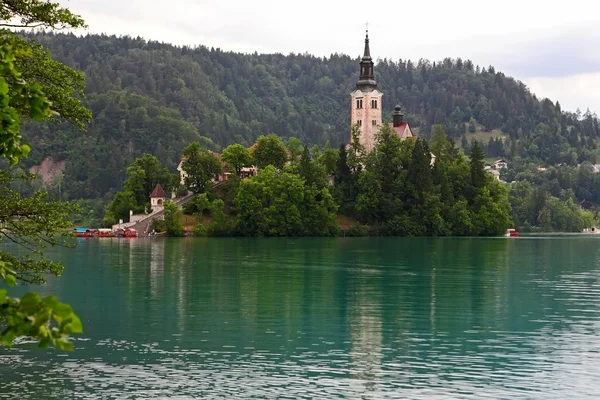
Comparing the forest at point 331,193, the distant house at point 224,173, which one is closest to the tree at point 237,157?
the forest at point 331,193

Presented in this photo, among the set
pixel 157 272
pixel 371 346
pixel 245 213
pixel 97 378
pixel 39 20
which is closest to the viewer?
pixel 39 20

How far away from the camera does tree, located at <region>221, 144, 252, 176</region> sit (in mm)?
157625

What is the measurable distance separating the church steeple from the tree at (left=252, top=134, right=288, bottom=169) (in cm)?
2473

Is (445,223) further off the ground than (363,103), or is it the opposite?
(363,103)

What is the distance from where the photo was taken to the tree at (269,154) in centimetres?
15938

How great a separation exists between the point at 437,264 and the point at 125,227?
264ft

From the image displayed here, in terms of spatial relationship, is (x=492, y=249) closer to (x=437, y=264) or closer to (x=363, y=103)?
(x=437, y=264)

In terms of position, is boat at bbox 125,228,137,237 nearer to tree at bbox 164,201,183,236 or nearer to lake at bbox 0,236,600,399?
tree at bbox 164,201,183,236

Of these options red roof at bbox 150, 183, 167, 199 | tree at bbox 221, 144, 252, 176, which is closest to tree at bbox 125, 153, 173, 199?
red roof at bbox 150, 183, 167, 199

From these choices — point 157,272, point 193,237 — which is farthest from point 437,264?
point 193,237

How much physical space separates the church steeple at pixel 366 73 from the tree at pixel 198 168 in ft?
115

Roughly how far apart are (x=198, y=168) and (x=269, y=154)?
1282 centimetres

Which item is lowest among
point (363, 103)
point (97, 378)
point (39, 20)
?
point (97, 378)

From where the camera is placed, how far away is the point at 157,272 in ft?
232
